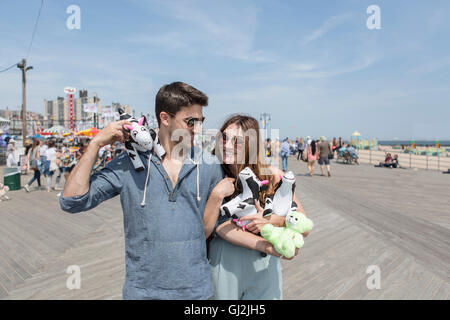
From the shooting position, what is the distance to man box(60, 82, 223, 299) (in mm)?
1384

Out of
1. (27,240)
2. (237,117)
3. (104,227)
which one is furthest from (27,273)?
(237,117)

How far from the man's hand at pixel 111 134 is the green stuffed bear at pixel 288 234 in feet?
2.92

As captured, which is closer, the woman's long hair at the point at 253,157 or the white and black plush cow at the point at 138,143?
the white and black plush cow at the point at 138,143

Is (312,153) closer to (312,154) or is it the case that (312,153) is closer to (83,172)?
(312,154)

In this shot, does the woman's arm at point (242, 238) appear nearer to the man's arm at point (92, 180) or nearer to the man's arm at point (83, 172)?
the man's arm at point (92, 180)

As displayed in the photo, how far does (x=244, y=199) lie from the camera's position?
1.57 metres

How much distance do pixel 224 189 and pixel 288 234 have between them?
416mm

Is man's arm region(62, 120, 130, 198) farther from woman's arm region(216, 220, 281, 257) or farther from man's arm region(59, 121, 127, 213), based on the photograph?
woman's arm region(216, 220, 281, 257)

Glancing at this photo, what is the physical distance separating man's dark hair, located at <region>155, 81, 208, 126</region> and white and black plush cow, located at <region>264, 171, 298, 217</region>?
2.17 ft

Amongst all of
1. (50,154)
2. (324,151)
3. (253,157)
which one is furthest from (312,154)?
(253,157)

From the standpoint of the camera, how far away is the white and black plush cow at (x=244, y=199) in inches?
61.0

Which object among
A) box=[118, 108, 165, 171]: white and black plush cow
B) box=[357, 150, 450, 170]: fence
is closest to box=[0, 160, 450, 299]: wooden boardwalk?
box=[118, 108, 165, 171]: white and black plush cow

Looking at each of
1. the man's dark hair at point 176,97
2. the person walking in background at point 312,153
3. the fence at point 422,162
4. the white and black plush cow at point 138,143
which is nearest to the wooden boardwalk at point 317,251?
the white and black plush cow at point 138,143
